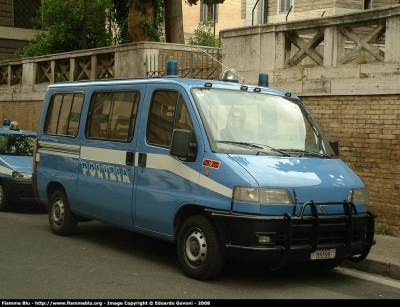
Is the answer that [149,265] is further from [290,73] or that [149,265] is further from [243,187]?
[290,73]

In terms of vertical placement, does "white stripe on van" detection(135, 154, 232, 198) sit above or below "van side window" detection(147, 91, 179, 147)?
below

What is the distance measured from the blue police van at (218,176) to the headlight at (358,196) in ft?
0.04

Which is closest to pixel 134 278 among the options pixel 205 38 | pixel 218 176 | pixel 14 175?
pixel 218 176

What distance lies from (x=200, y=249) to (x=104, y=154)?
245 centimetres

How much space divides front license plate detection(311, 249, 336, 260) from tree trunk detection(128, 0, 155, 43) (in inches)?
510

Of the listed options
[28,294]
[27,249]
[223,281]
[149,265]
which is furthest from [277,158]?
[27,249]

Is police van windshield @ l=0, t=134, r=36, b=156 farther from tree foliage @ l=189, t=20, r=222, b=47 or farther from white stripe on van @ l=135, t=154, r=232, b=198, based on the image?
tree foliage @ l=189, t=20, r=222, b=47

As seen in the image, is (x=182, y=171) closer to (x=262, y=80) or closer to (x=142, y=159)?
(x=142, y=159)

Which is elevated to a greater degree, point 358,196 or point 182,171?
point 182,171

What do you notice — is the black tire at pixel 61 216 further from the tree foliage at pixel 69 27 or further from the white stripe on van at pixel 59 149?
the tree foliage at pixel 69 27

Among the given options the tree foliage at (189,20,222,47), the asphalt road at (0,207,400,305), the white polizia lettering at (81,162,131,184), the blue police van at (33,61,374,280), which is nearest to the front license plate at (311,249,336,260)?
the blue police van at (33,61,374,280)

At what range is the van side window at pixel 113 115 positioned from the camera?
30.2ft

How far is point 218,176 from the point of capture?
761cm

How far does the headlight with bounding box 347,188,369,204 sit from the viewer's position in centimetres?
788
